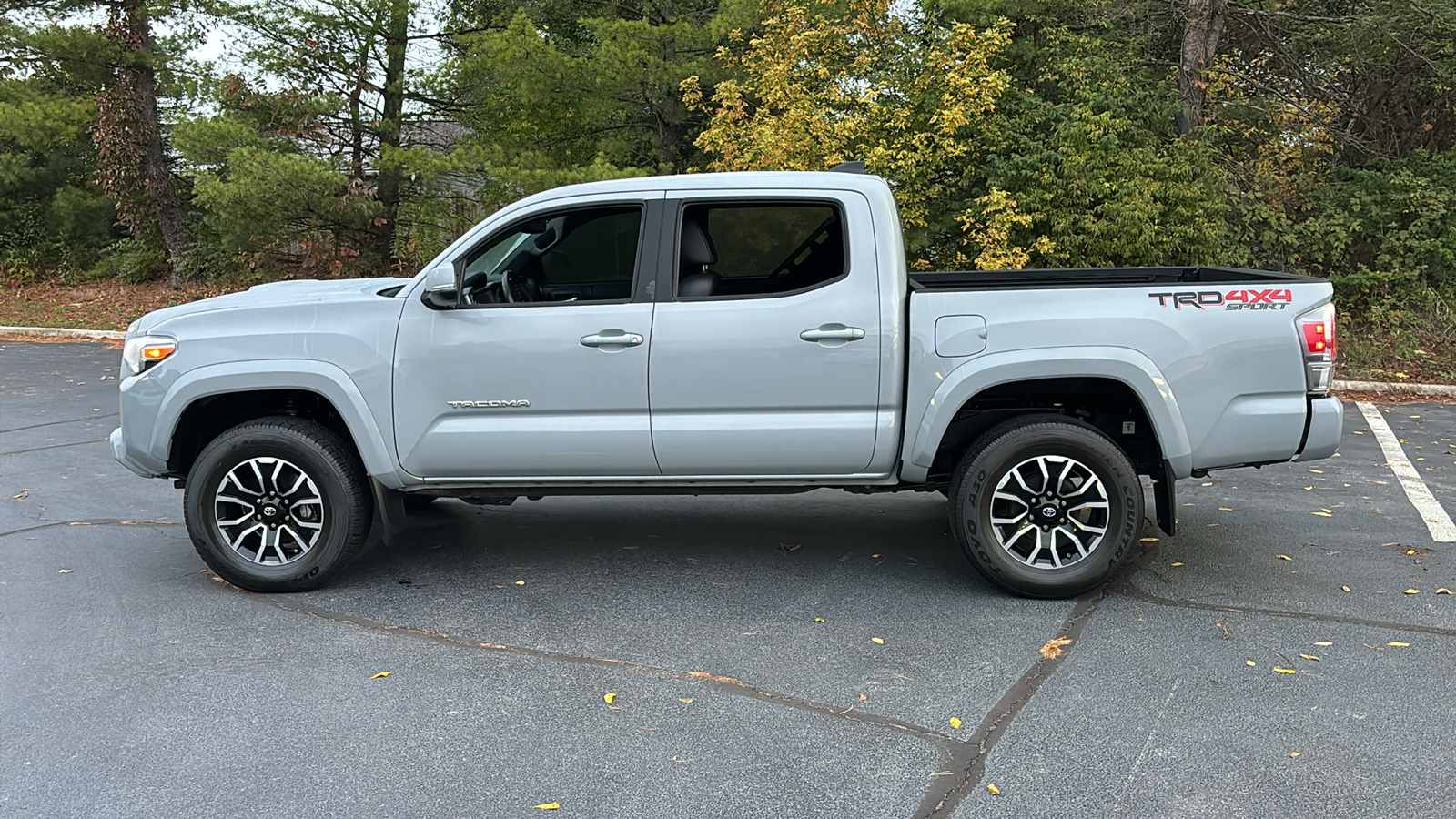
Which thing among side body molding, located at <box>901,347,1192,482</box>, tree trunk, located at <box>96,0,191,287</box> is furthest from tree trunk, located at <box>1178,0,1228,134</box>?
tree trunk, located at <box>96,0,191,287</box>

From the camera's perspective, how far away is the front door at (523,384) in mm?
5234

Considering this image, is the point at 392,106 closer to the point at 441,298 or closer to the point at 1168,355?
the point at 441,298

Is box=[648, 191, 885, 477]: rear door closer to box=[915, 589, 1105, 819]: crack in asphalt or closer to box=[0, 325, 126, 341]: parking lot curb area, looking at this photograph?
box=[915, 589, 1105, 819]: crack in asphalt

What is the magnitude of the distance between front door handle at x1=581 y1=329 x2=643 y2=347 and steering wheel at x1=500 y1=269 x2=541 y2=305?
0.46 meters

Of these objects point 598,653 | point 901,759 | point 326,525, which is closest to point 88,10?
point 326,525

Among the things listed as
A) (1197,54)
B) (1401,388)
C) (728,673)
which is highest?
(1197,54)

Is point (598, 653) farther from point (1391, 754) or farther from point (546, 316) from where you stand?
point (1391, 754)

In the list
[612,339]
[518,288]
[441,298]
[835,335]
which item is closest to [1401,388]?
[835,335]

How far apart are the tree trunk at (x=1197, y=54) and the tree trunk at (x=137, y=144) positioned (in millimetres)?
16217

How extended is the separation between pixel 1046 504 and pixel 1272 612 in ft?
3.53

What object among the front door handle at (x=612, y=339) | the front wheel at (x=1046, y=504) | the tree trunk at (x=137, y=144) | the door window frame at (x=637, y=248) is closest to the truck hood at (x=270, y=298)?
the door window frame at (x=637, y=248)

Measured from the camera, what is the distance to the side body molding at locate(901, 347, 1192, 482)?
504 centimetres

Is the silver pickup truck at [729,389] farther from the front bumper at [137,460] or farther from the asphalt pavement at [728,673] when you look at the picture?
the asphalt pavement at [728,673]

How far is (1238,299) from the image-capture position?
5.02m
